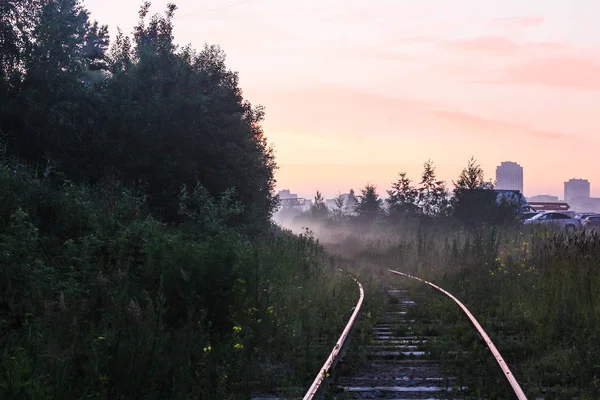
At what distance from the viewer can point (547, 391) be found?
20.2 feet

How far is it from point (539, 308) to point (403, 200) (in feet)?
122

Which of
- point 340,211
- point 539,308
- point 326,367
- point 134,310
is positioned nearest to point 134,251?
point 134,310

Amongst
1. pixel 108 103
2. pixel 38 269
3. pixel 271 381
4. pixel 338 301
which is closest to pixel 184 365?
pixel 271 381

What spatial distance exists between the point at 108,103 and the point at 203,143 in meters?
3.03

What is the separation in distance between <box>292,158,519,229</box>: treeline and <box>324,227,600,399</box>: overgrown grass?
36.4 feet

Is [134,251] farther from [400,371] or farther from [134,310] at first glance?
[400,371]

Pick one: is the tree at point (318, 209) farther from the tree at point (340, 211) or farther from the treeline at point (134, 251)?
the treeline at point (134, 251)

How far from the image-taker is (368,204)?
59.7 meters

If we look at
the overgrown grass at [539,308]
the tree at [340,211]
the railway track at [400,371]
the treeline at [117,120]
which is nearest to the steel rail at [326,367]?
the railway track at [400,371]

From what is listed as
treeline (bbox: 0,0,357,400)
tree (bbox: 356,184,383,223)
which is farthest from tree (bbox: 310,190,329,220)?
treeline (bbox: 0,0,357,400)

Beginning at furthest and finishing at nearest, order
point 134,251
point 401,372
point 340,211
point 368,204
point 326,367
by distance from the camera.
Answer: point 340,211
point 368,204
point 134,251
point 401,372
point 326,367

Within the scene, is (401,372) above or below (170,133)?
below

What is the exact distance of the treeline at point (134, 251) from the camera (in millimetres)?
5863

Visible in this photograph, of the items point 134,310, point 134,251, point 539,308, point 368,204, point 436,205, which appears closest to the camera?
point 134,310
